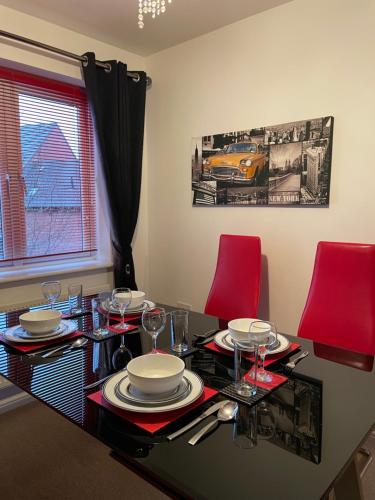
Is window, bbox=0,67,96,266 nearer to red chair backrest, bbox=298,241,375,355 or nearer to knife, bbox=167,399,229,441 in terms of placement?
red chair backrest, bbox=298,241,375,355

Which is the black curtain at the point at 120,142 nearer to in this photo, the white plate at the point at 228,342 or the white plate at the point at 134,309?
the white plate at the point at 134,309

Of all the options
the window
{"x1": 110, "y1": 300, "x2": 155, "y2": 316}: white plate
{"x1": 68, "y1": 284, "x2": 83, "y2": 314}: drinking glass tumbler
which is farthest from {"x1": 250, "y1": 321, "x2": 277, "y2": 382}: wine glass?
the window

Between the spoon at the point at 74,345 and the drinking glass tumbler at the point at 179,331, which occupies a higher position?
the drinking glass tumbler at the point at 179,331

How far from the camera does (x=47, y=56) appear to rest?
2521mm

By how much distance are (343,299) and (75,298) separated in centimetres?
130

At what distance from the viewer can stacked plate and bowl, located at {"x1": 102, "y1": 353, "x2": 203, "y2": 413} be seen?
967 mm

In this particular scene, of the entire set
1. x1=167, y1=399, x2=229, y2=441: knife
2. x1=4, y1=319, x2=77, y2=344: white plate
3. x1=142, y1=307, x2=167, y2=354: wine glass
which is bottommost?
x1=167, y1=399, x2=229, y2=441: knife

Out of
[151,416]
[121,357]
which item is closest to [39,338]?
[121,357]

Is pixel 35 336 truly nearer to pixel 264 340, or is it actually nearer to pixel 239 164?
pixel 264 340

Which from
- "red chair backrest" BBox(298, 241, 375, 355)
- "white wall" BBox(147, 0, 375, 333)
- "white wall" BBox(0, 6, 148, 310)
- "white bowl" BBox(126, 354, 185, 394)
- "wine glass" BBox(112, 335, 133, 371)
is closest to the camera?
"white bowl" BBox(126, 354, 185, 394)

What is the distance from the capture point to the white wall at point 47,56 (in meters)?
2.35

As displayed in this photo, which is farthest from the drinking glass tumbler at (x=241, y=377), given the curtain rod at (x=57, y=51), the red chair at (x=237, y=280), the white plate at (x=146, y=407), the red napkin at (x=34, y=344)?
the curtain rod at (x=57, y=51)

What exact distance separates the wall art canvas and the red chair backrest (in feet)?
1.66

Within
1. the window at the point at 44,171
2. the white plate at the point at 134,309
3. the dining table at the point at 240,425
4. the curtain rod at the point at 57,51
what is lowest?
the dining table at the point at 240,425
